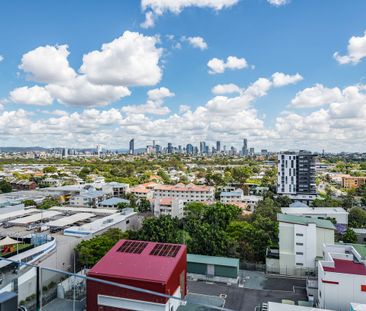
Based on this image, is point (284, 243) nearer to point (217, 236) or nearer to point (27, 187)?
point (217, 236)

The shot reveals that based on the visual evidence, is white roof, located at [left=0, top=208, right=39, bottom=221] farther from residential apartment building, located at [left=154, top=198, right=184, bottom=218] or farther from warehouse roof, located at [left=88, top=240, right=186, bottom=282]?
warehouse roof, located at [left=88, top=240, right=186, bottom=282]

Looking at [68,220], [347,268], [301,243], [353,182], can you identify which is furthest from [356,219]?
[353,182]

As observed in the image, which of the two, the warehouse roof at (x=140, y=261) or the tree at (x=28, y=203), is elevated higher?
the warehouse roof at (x=140, y=261)

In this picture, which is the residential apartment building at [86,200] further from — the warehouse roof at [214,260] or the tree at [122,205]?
the warehouse roof at [214,260]

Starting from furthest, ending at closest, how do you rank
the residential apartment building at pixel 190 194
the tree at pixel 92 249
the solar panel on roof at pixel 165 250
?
the residential apartment building at pixel 190 194 < the tree at pixel 92 249 < the solar panel on roof at pixel 165 250

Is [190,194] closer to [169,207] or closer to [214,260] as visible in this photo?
[169,207]

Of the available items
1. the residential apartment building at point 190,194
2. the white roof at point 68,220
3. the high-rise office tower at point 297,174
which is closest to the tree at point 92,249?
the white roof at point 68,220

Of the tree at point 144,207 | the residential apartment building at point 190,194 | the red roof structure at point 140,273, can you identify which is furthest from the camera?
the residential apartment building at point 190,194
